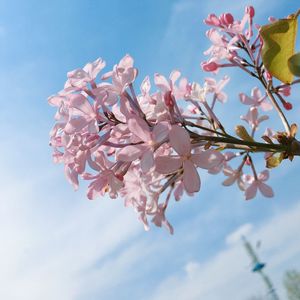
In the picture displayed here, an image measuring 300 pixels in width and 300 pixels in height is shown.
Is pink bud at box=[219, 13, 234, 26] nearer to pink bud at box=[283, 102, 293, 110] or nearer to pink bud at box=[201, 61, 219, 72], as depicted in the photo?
pink bud at box=[201, 61, 219, 72]

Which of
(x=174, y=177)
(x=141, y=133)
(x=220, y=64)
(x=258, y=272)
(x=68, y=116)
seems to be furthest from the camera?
(x=258, y=272)

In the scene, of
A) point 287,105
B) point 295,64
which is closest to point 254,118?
point 287,105

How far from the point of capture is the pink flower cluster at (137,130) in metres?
0.63

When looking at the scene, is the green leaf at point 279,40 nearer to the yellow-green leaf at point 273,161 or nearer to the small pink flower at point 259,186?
the yellow-green leaf at point 273,161

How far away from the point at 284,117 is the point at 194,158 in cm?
21

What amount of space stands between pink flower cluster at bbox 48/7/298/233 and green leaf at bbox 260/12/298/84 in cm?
12

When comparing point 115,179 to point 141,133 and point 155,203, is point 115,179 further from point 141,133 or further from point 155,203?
point 155,203

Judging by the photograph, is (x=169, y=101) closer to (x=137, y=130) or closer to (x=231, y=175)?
(x=137, y=130)

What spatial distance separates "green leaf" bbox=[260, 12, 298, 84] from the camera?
26.8 inches

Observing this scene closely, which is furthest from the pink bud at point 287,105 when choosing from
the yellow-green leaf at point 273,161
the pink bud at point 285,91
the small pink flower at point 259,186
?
the small pink flower at point 259,186

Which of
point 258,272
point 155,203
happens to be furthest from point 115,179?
point 258,272

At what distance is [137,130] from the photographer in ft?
2.00

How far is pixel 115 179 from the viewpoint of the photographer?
2.37 feet

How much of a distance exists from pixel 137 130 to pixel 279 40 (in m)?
0.26
